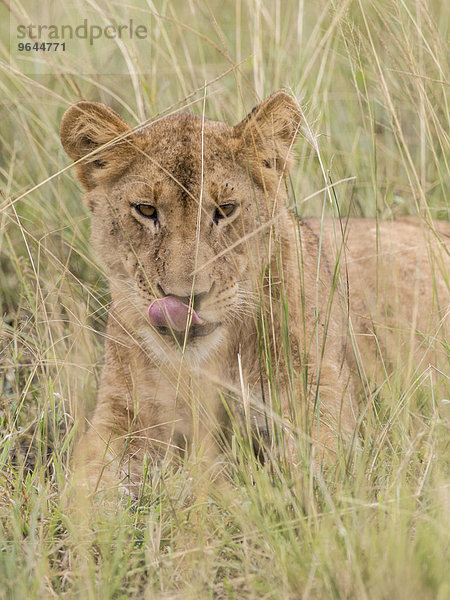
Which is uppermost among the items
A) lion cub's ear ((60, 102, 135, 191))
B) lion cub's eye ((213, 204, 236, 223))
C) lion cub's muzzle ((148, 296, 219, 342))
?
lion cub's ear ((60, 102, 135, 191))

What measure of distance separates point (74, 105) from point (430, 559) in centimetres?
218

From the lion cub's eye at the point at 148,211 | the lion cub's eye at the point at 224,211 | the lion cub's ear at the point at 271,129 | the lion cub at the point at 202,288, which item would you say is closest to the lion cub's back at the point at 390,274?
the lion cub at the point at 202,288

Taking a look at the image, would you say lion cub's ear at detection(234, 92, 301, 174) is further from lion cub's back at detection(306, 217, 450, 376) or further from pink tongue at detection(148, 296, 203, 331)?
lion cub's back at detection(306, 217, 450, 376)

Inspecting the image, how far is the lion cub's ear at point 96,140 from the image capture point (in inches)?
131

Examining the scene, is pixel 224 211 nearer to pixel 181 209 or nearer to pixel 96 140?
pixel 181 209

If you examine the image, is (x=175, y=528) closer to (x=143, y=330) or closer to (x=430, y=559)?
(x=430, y=559)

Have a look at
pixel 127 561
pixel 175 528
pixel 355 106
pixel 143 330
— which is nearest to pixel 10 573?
pixel 127 561

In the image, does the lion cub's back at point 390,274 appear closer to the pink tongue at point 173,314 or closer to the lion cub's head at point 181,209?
the lion cub's head at point 181,209

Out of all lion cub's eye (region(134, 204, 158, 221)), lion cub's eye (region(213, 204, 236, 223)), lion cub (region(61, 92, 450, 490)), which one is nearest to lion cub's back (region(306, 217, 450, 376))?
lion cub (region(61, 92, 450, 490))

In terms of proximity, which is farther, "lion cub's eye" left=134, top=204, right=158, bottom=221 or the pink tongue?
"lion cub's eye" left=134, top=204, right=158, bottom=221

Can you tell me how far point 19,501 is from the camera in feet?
8.65

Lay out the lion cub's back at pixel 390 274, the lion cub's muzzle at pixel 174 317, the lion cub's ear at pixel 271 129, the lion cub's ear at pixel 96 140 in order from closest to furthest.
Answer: the lion cub's muzzle at pixel 174 317 → the lion cub's ear at pixel 271 129 → the lion cub's ear at pixel 96 140 → the lion cub's back at pixel 390 274

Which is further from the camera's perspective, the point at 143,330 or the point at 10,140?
the point at 10,140

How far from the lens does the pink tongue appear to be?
9.80ft
